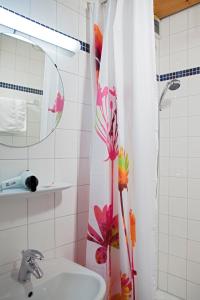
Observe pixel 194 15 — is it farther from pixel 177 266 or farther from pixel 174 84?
pixel 177 266

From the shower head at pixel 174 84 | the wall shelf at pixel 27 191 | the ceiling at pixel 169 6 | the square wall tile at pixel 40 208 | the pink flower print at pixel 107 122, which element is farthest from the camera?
the shower head at pixel 174 84

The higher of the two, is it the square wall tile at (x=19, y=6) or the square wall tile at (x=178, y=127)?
the square wall tile at (x=19, y=6)

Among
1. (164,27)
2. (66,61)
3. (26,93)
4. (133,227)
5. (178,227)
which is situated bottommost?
(178,227)

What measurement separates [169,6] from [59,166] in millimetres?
1562

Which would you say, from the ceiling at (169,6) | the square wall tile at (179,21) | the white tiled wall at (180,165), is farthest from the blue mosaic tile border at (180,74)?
the ceiling at (169,6)

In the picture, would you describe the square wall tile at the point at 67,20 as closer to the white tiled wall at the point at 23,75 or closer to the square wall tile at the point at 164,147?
the white tiled wall at the point at 23,75

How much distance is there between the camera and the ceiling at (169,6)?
5.93ft

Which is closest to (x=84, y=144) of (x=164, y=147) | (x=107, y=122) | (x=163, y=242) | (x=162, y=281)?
(x=107, y=122)

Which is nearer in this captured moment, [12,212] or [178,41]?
[12,212]

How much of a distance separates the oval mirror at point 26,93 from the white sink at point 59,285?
626mm

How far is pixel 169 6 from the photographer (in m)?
1.88

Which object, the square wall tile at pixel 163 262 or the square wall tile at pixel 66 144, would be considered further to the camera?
the square wall tile at pixel 163 262

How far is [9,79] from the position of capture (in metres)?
1.12

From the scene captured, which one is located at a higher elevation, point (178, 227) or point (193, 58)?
point (193, 58)
